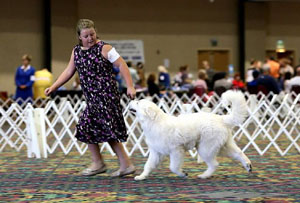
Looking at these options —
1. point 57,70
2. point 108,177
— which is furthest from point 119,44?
point 108,177

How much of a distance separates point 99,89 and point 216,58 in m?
16.9

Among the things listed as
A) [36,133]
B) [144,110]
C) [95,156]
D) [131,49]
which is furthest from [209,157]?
[131,49]

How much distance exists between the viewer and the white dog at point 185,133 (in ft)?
18.5

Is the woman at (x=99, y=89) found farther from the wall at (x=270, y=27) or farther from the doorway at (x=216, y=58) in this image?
the wall at (x=270, y=27)

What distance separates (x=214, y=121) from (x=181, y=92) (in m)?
10.8

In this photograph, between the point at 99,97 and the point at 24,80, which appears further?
the point at 24,80

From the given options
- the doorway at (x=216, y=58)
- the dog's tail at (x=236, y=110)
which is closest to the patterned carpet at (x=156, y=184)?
the dog's tail at (x=236, y=110)

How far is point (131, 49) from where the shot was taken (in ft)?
69.0

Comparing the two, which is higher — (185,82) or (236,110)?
(236,110)

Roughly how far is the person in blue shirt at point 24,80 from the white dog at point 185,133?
9171mm

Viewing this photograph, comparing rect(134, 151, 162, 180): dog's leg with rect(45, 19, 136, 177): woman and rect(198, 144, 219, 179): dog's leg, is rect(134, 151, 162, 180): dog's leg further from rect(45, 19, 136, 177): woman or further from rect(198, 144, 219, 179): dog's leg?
rect(198, 144, 219, 179): dog's leg

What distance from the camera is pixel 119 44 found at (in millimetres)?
20797

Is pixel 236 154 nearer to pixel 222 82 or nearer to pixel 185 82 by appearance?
pixel 222 82

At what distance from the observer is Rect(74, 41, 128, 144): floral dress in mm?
5797
